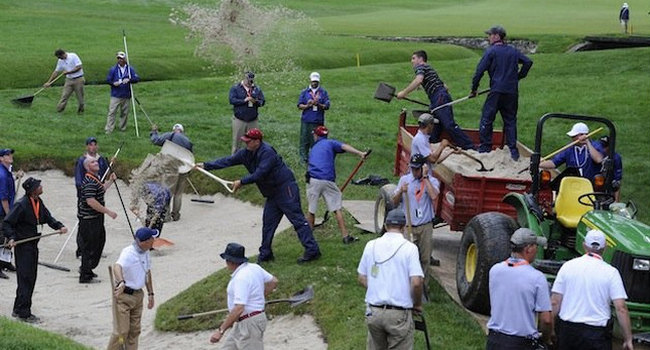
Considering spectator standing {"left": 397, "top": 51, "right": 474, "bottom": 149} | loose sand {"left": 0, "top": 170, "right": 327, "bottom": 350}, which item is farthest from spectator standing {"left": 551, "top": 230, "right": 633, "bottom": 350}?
spectator standing {"left": 397, "top": 51, "right": 474, "bottom": 149}

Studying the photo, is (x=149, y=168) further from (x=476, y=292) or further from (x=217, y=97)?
(x=217, y=97)

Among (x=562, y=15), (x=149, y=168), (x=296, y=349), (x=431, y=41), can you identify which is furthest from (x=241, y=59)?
(x=562, y=15)

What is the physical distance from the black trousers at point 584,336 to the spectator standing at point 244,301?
321 centimetres

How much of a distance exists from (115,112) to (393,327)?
Answer: 18251 mm

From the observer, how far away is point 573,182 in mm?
14039

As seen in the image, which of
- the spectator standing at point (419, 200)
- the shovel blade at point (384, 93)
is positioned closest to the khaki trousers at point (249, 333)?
the spectator standing at point (419, 200)

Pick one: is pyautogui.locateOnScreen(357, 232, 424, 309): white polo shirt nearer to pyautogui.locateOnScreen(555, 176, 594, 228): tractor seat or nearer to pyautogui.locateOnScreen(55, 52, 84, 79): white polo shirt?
pyautogui.locateOnScreen(555, 176, 594, 228): tractor seat

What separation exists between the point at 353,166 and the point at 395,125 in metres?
4.88

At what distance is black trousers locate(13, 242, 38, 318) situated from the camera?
55.7 feet

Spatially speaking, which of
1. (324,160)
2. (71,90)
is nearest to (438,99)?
(324,160)

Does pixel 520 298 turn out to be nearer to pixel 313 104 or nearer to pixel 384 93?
pixel 384 93

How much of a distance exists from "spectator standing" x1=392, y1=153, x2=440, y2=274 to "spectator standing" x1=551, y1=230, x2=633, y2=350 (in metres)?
3.92

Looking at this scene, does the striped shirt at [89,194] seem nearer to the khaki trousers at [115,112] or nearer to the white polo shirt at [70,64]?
the khaki trousers at [115,112]

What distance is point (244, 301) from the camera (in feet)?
39.4
